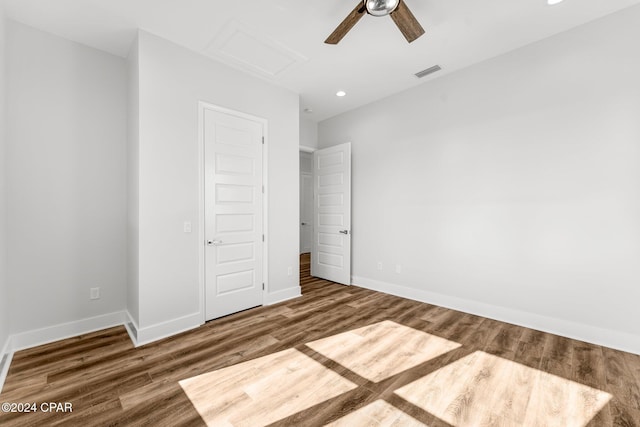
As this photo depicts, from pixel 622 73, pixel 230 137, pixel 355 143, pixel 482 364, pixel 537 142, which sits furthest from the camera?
pixel 355 143

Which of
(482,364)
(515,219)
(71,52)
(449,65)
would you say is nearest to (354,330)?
(482,364)

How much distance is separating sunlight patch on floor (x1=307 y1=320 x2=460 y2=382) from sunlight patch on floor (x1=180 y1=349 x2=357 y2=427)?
0.73ft

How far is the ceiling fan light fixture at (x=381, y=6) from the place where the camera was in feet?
6.58

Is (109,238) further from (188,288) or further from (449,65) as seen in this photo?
(449,65)

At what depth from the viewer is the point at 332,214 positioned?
4.91 m

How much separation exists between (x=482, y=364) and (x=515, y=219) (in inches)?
65.3

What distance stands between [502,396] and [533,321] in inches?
58.4

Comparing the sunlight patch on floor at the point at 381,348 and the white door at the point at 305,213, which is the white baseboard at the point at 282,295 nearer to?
the sunlight patch on floor at the point at 381,348

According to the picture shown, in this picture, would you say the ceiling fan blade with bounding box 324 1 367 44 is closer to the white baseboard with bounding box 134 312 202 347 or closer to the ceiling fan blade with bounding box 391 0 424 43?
the ceiling fan blade with bounding box 391 0 424 43

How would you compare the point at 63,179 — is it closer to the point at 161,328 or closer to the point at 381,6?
Result: the point at 161,328

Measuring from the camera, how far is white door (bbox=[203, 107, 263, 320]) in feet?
10.4

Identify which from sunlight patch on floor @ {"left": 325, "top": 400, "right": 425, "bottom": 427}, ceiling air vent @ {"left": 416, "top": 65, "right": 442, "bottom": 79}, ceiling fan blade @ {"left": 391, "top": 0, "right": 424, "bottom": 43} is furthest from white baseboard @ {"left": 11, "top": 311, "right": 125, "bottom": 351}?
ceiling air vent @ {"left": 416, "top": 65, "right": 442, "bottom": 79}

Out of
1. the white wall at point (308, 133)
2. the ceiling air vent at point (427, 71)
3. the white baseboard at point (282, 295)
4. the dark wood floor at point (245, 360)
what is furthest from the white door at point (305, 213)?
the ceiling air vent at point (427, 71)

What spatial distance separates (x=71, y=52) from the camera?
110 inches
